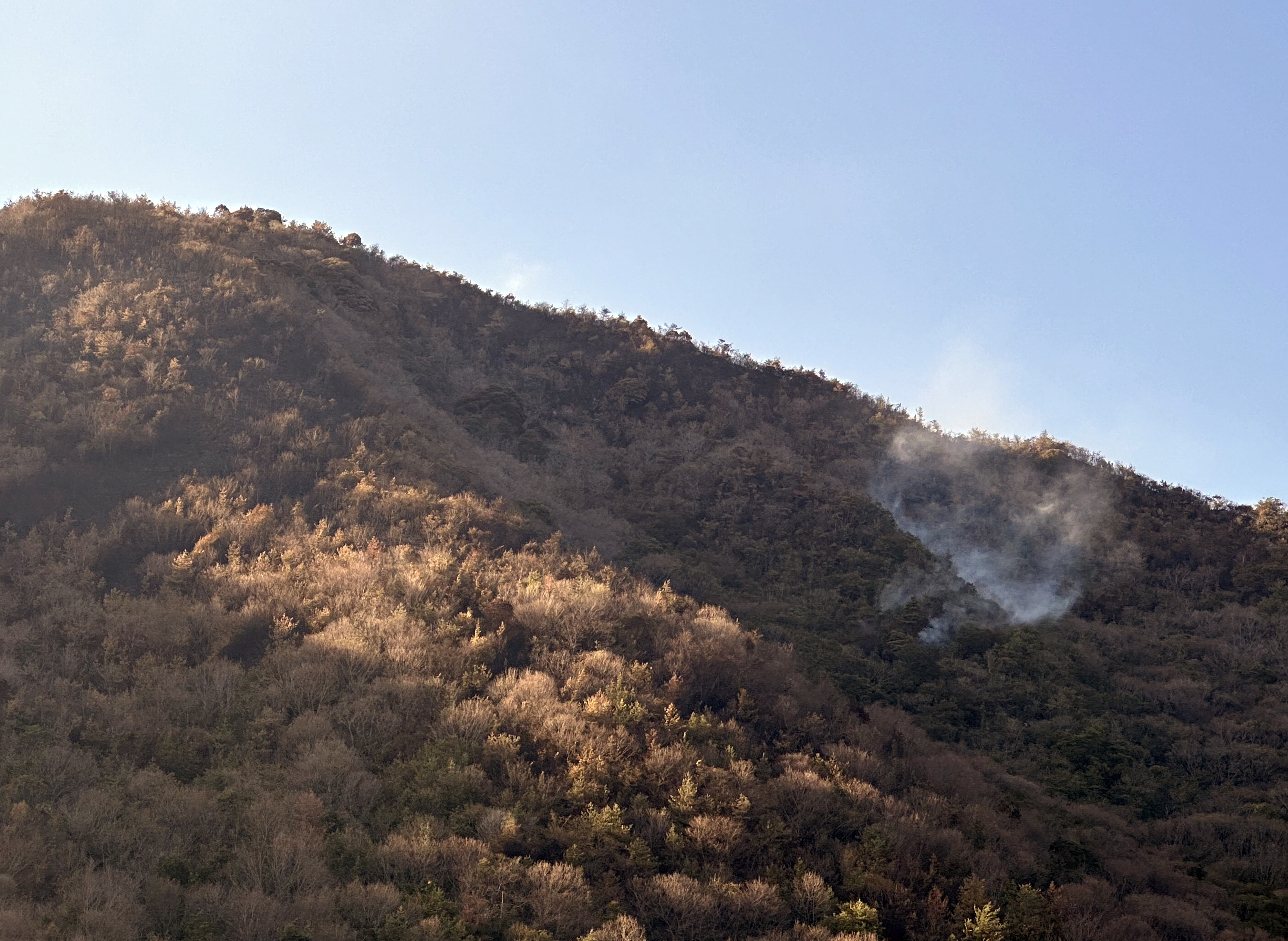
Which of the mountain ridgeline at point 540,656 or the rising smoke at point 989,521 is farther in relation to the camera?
the rising smoke at point 989,521

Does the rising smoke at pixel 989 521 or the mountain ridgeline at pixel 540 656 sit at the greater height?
the rising smoke at pixel 989 521

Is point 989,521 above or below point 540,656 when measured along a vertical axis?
above

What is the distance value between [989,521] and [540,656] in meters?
18.0

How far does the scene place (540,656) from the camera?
530 inches

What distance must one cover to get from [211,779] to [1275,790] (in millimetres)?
15573

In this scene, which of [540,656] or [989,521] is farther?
[989,521]

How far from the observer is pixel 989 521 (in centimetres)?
2675

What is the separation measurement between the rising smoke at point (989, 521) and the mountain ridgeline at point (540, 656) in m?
0.15

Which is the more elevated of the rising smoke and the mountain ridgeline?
the rising smoke

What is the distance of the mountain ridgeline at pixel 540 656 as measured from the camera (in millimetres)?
9141

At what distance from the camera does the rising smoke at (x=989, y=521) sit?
21.4 m

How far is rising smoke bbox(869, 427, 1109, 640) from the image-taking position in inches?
843

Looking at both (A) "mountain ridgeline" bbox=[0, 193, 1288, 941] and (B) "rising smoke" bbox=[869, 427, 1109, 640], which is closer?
(A) "mountain ridgeline" bbox=[0, 193, 1288, 941]

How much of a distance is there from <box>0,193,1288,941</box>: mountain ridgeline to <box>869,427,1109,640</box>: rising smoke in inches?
6.0
